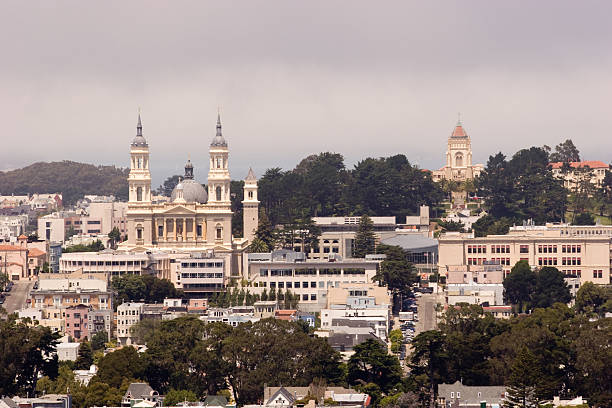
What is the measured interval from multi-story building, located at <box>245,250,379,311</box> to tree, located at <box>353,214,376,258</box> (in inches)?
489

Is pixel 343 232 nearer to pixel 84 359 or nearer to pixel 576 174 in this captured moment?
pixel 576 174

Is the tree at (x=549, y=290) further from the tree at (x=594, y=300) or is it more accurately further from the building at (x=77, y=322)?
the building at (x=77, y=322)

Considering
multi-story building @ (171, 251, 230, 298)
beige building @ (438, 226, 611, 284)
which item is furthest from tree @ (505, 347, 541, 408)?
beige building @ (438, 226, 611, 284)

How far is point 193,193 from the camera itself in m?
162

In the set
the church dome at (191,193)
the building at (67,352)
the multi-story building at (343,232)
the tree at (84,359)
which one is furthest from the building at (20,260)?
A: the tree at (84,359)

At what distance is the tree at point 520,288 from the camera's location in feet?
453

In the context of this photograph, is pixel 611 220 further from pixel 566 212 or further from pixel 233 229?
pixel 233 229

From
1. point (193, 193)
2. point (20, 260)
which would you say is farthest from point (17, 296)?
point (193, 193)

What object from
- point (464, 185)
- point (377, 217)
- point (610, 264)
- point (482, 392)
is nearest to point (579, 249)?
point (610, 264)

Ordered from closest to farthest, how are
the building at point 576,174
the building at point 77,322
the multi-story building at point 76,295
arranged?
→ the building at point 77,322 → the multi-story building at point 76,295 → the building at point 576,174

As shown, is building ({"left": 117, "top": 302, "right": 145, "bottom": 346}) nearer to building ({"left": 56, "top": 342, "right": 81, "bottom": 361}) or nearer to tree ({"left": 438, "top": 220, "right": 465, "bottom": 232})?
building ({"left": 56, "top": 342, "right": 81, "bottom": 361})

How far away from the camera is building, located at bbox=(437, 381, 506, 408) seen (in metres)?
93.3

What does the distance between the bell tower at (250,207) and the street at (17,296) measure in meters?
22.0

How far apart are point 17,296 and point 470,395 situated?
196 feet
